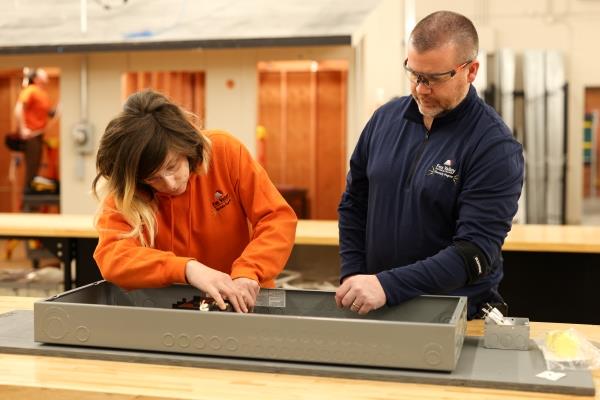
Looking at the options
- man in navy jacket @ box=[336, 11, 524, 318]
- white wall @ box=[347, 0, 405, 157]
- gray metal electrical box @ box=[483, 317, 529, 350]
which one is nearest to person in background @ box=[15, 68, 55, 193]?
white wall @ box=[347, 0, 405, 157]

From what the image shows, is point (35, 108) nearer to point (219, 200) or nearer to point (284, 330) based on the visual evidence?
point (219, 200)

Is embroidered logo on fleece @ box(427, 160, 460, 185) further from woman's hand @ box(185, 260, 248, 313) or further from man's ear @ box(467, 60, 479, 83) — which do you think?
woman's hand @ box(185, 260, 248, 313)

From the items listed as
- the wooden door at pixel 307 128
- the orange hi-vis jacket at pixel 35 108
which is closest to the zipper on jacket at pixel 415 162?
the orange hi-vis jacket at pixel 35 108

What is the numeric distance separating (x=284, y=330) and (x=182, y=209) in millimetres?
612

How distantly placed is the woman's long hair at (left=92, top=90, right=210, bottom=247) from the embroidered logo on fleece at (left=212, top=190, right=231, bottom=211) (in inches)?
3.7

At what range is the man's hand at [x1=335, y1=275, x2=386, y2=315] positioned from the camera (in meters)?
1.62

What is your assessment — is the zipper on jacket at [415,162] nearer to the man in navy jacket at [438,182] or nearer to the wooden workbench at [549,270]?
the man in navy jacket at [438,182]

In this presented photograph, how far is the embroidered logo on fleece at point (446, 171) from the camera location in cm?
186

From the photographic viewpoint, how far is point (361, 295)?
5.32 ft

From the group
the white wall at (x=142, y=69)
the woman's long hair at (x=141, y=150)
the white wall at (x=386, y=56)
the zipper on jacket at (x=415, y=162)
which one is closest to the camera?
the woman's long hair at (x=141, y=150)

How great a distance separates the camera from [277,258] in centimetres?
189

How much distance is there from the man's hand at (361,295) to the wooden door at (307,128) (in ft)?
29.2

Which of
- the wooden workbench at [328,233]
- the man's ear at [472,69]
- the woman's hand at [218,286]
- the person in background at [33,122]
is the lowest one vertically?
the wooden workbench at [328,233]

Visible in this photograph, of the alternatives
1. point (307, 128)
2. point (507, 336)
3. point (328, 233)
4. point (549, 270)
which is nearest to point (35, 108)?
point (307, 128)
